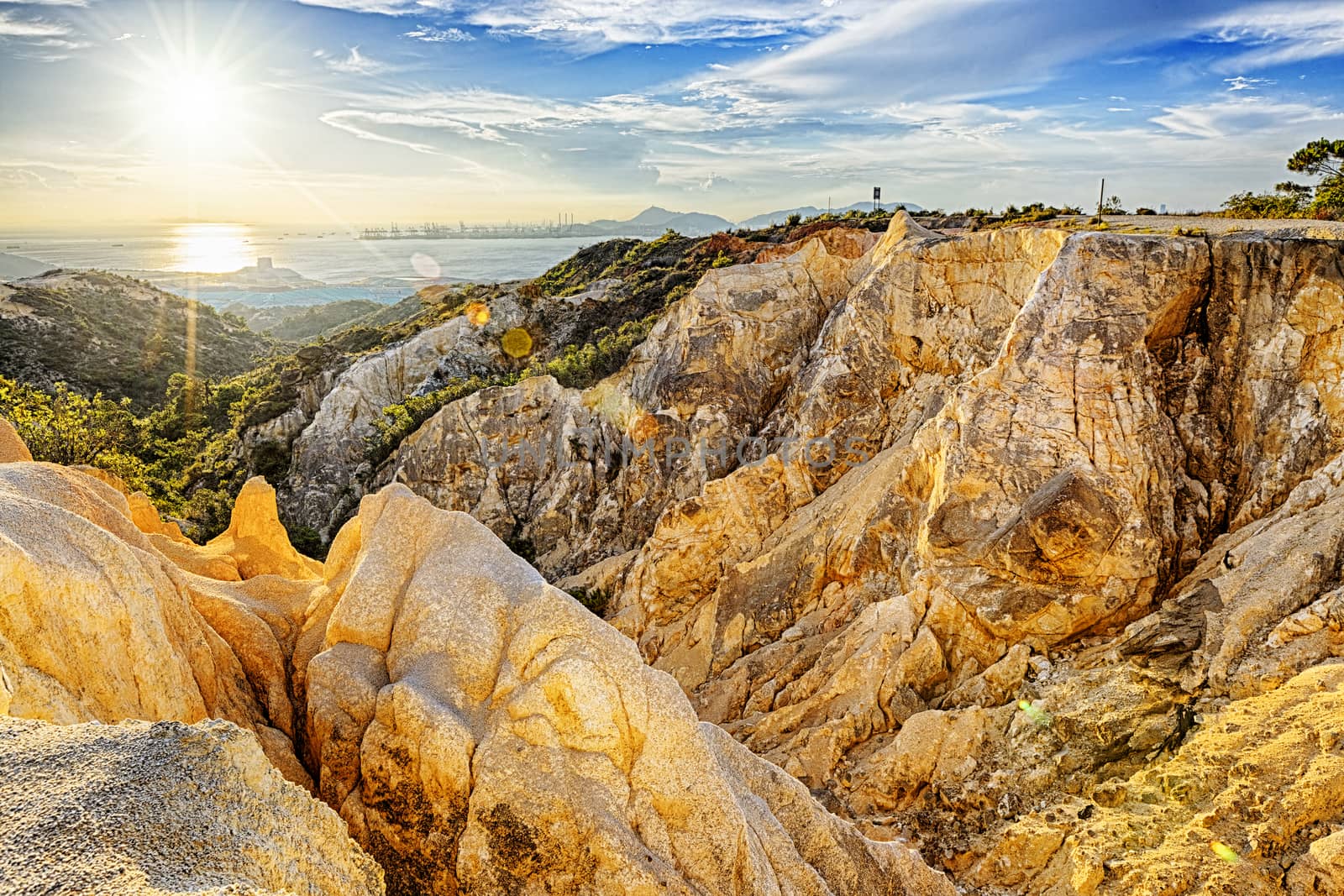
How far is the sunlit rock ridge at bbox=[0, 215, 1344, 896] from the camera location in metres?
8.66

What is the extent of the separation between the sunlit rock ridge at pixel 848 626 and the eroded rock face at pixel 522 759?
0.14ft

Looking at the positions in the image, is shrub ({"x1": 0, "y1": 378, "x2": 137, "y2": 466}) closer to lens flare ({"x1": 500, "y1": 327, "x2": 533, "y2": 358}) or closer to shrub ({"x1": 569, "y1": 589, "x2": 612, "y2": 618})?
shrub ({"x1": 569, "y1": 589, "x2": 612, "y2": 618})

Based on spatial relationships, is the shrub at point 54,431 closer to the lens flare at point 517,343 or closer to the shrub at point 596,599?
the shrub at point 596,599

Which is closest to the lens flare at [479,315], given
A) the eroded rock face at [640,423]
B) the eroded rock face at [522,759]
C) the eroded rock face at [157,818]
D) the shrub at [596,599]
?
the eroded rock face at [640,423]

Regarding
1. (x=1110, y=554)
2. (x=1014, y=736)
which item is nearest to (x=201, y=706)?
(x=1014, y=736)

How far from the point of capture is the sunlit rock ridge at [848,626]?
8.66 m

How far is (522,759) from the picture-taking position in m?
8.89

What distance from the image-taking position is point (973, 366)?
2491cm

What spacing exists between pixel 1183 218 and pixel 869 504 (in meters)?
19.5

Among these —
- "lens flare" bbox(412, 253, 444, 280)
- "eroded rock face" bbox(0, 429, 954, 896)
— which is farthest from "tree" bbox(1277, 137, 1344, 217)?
"lens flare" bbox(412, 253, 444, 280)

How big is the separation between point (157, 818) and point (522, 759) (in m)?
4.07

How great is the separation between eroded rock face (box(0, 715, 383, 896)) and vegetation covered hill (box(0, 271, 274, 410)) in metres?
65.5

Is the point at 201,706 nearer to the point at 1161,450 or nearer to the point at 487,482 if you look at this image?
the point at 1161,450

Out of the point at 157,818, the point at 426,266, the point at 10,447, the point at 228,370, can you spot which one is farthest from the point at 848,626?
the point at 426,266
